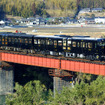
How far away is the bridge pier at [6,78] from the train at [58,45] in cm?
324

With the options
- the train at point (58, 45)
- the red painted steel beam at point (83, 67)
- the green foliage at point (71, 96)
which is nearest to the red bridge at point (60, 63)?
the red painted steel beam at point (83, 67)

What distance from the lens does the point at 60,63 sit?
45.7 metres

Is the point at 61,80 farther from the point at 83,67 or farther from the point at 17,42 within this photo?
the point at 17,42

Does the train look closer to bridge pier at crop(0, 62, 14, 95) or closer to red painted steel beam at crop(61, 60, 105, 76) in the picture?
red painted steel beam at crop(61, 60, 105, 76)

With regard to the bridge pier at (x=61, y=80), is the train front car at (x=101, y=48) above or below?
above

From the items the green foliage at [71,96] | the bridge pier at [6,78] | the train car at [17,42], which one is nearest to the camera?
the green foliage at [71,96]

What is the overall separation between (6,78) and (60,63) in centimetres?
1362

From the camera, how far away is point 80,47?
146 ft

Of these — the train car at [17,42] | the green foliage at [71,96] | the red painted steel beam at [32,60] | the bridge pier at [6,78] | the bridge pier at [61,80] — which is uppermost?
the train car at [17,42]

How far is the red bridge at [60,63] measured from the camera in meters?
41.6

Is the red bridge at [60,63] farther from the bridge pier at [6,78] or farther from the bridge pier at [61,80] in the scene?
the bridge pier at [6,78]

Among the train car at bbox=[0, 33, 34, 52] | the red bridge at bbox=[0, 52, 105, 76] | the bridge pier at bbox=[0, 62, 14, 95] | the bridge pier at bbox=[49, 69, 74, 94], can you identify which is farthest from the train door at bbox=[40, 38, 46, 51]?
the bridge pier at bbox=[0, 62, 14, 95]

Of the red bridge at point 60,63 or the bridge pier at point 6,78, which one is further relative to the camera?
the bridge pier at point 6,78

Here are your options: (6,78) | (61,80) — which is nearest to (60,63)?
(61,80)
